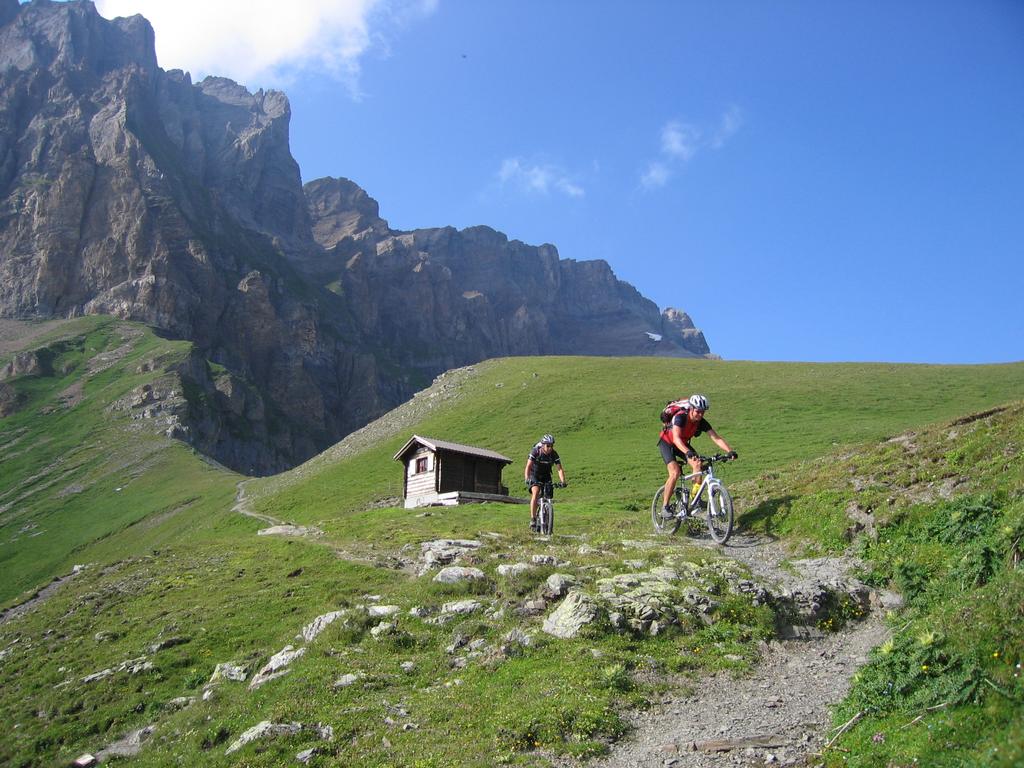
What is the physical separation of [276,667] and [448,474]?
3643cm

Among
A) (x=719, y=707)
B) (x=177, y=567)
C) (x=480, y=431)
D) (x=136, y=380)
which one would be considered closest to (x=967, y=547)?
(x=719, y=707)

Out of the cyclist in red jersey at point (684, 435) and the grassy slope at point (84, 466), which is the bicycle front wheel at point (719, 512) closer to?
the cyclist in red jersey at point (684, 435)

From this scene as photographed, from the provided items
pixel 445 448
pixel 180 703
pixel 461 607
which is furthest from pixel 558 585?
pixel 445 448

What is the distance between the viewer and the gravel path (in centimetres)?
774

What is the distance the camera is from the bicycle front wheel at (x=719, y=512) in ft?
54.4

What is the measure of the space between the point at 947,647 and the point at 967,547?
4019 mm

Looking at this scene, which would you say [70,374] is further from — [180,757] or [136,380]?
[180,757]

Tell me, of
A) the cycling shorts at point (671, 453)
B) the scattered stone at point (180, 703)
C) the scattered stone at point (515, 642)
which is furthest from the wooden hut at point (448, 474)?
the scattered stone at point (515, 642)

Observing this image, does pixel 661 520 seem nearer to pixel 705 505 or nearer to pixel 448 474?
pixel 705 505

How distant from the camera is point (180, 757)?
437 inches

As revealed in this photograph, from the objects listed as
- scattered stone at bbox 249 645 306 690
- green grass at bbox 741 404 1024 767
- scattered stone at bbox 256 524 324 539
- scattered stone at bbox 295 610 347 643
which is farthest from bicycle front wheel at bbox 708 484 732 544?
scattered stone at bbox 256 524 324 539

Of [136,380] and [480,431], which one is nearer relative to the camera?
[480,431]

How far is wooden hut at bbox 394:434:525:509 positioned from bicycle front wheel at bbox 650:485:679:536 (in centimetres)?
2858

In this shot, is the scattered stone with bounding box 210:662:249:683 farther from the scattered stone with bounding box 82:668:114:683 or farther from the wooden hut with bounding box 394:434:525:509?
the wooden hut with bounding box 394:434:525:509
